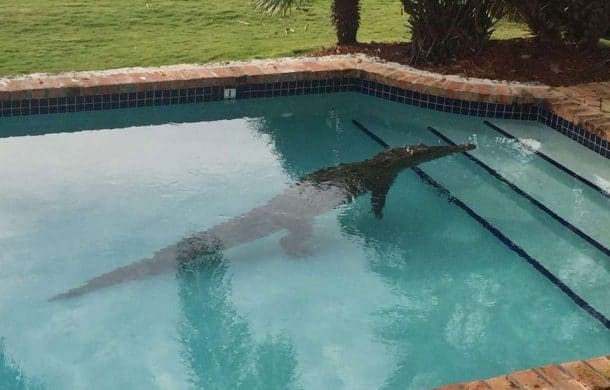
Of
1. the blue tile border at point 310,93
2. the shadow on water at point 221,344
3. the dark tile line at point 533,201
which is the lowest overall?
the shadow on water at point 221,344

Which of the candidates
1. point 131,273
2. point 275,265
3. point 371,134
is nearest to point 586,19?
point 371,134

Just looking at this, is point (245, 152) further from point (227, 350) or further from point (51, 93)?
point (227, 350)

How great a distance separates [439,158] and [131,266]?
3.00 m

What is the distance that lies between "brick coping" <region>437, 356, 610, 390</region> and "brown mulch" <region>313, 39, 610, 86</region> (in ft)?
17.1

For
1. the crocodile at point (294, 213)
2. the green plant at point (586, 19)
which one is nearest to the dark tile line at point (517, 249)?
the crocodile at point (294, 213)

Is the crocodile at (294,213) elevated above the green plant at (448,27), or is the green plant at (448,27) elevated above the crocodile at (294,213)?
the green plant at (448,27)

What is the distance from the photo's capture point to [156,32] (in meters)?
10.3

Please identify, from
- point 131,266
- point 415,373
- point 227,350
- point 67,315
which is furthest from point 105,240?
point 415,373

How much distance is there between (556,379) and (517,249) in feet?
7.09

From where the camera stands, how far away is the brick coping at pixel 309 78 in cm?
809

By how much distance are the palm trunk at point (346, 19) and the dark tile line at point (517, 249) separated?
2972 mm

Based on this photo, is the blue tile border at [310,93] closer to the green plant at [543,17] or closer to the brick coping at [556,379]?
the green plant at [543,17]

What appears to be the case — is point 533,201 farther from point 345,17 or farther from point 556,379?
point 345,17

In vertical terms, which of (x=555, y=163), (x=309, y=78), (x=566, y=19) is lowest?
(x=555, y=163)
